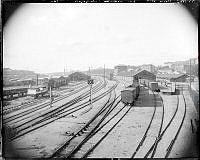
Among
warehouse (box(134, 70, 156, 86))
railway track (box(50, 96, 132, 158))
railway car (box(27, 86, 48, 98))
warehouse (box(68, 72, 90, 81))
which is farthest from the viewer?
warehouse (box(134, 70, 156, 86))

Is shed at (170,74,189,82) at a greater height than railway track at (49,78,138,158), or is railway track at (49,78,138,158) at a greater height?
shed at (170,74,189,82)

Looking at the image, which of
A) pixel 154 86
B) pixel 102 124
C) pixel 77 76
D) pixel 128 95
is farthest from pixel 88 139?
pixel 154 86

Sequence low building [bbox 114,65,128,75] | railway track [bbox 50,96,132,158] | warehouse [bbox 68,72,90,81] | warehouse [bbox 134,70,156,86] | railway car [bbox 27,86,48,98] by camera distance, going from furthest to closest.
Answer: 1. warehouse [bbox 134,70,156,86]
2. warehouse [bbox 68,72,90,81]
3. low building [bbox 114,65,128,75]
4. railway car [bbox 27,86,48,98]
5. railway track [bbox 50,96,132,158]

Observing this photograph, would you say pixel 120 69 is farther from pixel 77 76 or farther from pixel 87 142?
pixel 87 142

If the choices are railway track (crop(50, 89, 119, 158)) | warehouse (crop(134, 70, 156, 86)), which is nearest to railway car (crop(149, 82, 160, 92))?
warehouse (crop(134, 70, 156, 86))

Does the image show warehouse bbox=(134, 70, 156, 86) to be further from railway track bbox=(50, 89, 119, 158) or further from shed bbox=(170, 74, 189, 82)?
railway track bbox=(50, 89, 119, 158)

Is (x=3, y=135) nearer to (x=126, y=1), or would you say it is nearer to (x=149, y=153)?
(x=149, y=153)
